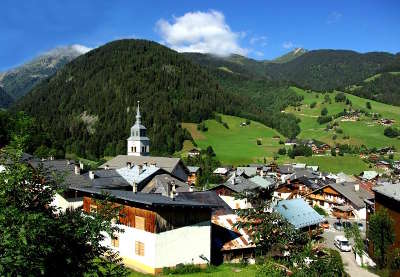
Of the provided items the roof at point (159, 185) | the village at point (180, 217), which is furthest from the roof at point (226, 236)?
the roof at point (159, 185)

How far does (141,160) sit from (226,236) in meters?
60.9

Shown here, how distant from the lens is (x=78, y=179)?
4659 cm

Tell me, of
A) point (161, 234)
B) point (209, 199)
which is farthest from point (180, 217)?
point (209, 199)

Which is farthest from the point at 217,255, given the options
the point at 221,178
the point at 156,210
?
the point at 221,178

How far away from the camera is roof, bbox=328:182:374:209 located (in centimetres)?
7844

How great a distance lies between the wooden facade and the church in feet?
160

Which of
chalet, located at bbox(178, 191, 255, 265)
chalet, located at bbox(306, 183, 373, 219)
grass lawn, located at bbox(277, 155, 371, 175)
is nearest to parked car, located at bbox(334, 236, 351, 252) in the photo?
chalet, located at bbox(178, 191, 255, 265)

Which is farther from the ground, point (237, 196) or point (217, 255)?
point (237, 196)

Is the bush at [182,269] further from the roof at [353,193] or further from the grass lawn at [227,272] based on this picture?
the roof at [353,193]

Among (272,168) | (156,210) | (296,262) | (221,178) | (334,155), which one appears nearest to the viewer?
(296,262)

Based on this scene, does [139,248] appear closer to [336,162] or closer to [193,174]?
[193,174]

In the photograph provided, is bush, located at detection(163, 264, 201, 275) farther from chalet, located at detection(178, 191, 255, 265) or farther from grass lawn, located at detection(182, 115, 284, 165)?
grass lawn, located at detection(182, 115, 284, 165)

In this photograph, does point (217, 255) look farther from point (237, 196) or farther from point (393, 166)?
point (393, 166)

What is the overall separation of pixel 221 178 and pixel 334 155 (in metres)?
77.3
